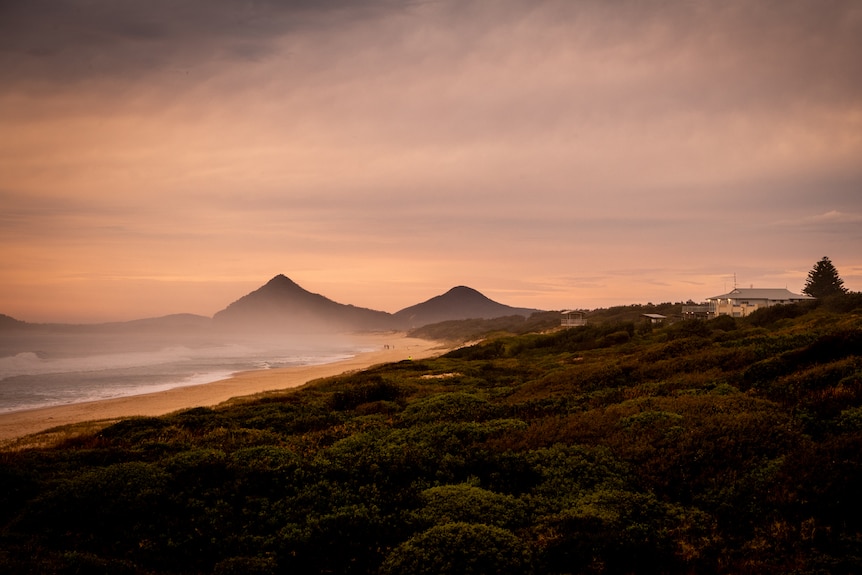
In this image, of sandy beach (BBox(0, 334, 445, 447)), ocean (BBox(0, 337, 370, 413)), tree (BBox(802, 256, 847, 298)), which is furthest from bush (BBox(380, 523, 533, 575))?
tree (BBox(802, 256, 847, 298))

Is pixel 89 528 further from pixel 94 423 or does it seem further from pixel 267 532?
pixel 94 423

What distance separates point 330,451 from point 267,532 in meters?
5.16

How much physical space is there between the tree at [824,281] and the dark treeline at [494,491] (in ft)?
337

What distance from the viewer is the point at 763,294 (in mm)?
90500

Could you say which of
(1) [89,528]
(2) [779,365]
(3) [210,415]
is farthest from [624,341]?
(1) [89,528]

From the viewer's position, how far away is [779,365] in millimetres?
23188

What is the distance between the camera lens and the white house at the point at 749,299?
8806cm

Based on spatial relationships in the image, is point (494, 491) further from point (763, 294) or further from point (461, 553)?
point (763, 294)

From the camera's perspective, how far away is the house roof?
88438 millimetres

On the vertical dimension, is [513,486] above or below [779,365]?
below

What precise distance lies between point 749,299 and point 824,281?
31.0m

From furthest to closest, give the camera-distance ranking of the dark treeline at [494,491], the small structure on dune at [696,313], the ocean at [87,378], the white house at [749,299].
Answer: the small structure on dune at [696,313] < the white house at [749,299] < the ocean at [87,378] < the dark treeline at [494,491]

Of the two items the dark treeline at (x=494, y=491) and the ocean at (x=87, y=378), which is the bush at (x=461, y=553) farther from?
the ocean at (x=87, y=378)

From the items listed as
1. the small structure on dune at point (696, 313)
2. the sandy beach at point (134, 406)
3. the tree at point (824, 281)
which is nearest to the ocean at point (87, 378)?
the sandy beach at point (134, 406)
